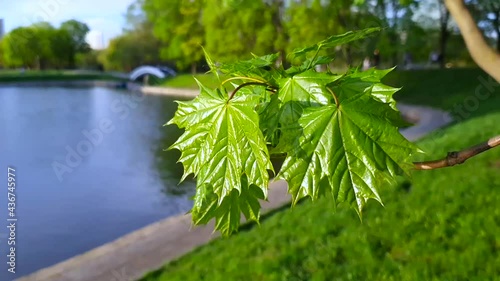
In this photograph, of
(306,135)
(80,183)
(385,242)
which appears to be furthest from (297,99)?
(80,183)

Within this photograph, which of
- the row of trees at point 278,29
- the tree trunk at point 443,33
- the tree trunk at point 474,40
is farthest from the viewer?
the tree trunk at point 443,33

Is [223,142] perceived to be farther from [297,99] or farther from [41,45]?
[41,45]

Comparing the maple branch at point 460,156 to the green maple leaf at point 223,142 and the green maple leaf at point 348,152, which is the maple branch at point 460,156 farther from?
the green maple leaf at point 223,142

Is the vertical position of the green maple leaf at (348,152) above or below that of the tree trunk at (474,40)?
below

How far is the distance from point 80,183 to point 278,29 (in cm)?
1902

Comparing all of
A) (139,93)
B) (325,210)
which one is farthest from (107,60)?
(325,210)

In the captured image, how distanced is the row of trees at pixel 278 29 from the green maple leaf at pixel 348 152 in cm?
1143

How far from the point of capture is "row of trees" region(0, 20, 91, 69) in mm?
23344

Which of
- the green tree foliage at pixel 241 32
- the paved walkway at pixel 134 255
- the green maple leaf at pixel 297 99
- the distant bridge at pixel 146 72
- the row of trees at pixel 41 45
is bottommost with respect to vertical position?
the paved walkway at pixel 134 255

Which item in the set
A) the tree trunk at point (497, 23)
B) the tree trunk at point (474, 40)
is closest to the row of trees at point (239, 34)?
the tree trunk at point (497, 23)

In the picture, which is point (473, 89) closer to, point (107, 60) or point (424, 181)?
point (424, 181)

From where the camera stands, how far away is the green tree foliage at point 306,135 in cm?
72

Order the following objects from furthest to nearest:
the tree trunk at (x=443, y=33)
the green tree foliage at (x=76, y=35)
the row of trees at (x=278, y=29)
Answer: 1. the tree trunk at (x=443, y=33)
2. the row of trees at (x=278, y=29)
3. the green tree foliage at (x=76, y=35)

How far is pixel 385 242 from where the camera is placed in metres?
4.37
